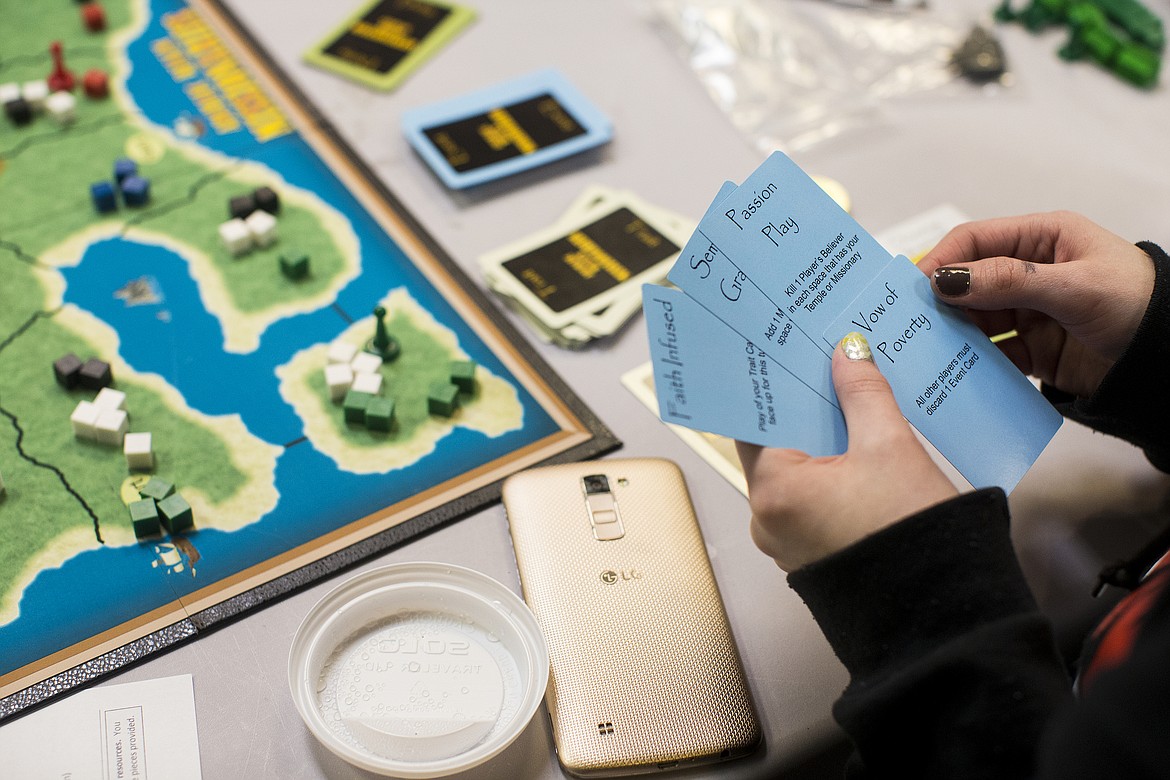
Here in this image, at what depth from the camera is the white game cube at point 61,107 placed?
48.3 inches

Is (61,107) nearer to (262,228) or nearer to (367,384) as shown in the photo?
(262,228)

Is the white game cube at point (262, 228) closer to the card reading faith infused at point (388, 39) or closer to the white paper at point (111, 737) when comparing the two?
the card reading faith infused at point (388, 39)

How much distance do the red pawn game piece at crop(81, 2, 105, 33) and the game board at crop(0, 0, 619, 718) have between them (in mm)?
27

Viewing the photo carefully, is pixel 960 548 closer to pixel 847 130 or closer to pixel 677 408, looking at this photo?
pixel 677 408

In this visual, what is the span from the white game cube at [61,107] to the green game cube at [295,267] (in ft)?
1.30

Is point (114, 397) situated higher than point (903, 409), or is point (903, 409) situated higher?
point (903, 409)

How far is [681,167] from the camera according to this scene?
51.1 inches

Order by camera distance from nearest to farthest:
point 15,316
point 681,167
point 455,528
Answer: point 455,528 < point 15,316 < point 681,167

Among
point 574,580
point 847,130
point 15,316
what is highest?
point 847,130

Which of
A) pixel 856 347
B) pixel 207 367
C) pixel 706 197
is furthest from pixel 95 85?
pixel 856 347

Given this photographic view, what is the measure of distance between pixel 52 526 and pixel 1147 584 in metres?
0.86

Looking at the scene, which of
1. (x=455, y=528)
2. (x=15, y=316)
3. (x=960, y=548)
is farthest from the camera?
(x=15, y=316)

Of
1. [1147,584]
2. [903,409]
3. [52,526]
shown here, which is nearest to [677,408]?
[903,409]

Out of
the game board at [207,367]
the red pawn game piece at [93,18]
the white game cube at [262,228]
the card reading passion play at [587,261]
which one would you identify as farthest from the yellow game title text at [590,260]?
the red pawn game piece at [93,18]
